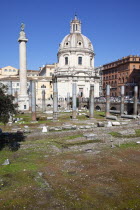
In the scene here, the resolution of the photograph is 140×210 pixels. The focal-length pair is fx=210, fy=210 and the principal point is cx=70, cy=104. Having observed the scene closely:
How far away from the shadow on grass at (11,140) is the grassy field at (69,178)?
452 mm

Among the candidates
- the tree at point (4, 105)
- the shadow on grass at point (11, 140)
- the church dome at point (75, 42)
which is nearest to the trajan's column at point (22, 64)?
the shadow on grass at point (11, 140)

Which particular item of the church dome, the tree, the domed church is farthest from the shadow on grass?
the church dome

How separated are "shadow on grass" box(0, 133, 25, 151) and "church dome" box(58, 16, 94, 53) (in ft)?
175

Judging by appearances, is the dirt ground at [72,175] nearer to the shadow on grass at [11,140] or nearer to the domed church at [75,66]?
the shadow on grass at [11,140]

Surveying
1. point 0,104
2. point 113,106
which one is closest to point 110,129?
point 0,104

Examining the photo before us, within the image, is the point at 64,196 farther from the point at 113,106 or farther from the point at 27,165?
the point at 113,106

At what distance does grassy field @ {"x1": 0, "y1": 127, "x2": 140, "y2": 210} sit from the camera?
8.33m

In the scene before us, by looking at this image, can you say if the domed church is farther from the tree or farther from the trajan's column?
the tree

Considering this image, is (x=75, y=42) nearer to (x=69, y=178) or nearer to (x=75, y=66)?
(x=75, y=66)

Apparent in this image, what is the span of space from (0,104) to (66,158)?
218 inches

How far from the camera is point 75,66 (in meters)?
67.8

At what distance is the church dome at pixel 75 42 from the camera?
68188 millimetres

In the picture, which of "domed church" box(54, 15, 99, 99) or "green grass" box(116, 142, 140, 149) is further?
"domed church" box(54, 15, 99, 99)

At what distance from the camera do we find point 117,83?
268 ft
